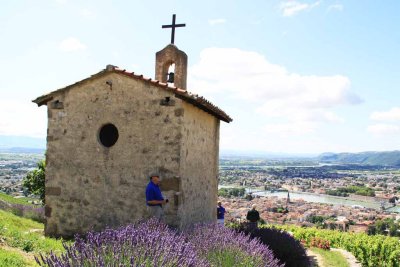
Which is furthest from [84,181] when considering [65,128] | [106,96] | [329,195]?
[329,195]

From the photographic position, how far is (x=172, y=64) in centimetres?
1272

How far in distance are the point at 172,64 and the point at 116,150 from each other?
4.27 m

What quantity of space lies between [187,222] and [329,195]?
324 feet

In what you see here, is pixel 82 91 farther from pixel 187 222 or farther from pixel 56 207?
pixel 187 222

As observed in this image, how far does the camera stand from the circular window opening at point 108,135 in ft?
31.8

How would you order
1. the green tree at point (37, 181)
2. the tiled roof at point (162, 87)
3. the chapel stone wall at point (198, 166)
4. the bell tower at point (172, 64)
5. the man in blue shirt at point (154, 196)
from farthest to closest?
the green tree at point (37, 181), the bell tower at point (172, 64), the chapel stone wall at point (198, 166), the tiled roof at point (162, 87), the man in blue shirt at point (154, 196)

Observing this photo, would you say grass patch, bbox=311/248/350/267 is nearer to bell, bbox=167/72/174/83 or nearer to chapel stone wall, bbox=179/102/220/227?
chapel stone wall, bbox=179/102/220/227

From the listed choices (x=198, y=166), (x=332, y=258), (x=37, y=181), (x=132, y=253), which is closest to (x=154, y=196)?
(x=198, y=166)

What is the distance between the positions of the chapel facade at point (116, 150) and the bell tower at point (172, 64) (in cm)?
246

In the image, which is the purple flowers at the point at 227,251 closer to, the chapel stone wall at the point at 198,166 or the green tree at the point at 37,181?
the chapel stone wall at the point at 198,166

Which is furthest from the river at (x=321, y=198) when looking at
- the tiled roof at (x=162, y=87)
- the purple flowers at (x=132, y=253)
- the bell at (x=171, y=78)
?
the purple flowers at (x=132, y=253)

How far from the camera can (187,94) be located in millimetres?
8984

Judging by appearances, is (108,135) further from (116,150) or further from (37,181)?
(37,181)

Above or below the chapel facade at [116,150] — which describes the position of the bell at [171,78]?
above
